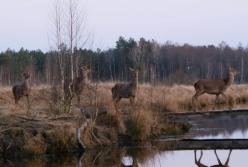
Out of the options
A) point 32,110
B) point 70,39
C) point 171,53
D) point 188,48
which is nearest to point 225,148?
point 32,110

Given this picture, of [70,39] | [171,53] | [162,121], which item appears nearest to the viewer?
[162,121]

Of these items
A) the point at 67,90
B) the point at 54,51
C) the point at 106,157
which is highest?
the point at 54,51

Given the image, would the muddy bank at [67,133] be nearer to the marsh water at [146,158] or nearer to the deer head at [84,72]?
the marsh water at [146,158]

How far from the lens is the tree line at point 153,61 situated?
6600 centimetres

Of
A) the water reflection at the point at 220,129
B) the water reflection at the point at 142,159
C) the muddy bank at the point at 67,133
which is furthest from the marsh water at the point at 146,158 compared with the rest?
the water reflection at the point at 220,129

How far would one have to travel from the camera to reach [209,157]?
59.4 ft

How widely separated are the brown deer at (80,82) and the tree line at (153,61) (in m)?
29.9

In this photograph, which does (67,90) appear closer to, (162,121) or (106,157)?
(162,121)

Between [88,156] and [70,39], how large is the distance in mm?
10325

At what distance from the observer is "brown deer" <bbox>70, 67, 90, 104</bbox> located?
24.9 meters

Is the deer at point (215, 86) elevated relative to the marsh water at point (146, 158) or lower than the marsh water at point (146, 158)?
elevated

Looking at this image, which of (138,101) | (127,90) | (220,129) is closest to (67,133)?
(138,101)

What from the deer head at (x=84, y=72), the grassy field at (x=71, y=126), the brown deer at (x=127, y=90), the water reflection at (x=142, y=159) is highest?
the deer head at (x=84, y=72)

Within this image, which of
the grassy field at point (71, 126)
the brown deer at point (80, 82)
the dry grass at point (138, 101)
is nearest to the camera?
the grassy field at point (71, 126)
